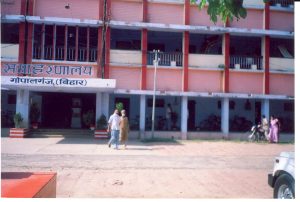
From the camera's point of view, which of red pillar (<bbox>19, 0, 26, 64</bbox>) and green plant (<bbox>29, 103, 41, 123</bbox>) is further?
green plant (<bbox>29, 103, 41, 123</bbox>)

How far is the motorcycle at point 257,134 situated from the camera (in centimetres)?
2048

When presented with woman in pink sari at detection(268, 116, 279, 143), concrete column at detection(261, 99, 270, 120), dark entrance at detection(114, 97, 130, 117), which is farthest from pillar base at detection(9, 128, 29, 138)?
concrete column at detection(261, 99, 270, 120)

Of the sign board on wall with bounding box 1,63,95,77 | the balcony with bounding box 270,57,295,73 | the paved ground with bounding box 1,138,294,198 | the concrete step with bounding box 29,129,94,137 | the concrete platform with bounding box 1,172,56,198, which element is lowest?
the paved ground with bounding box 1,138,294,198

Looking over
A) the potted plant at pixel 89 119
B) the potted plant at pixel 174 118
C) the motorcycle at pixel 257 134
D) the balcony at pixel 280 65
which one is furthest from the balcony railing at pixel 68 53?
the balcony at pixel 280 65

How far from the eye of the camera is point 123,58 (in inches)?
811

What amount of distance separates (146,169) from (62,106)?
608 inches

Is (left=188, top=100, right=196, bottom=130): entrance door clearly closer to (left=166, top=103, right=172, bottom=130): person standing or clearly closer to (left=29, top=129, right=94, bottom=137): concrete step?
(left=166, top=103, right=172, bottom=130): person standing

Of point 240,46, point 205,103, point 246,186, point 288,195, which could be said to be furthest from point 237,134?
point 288,195

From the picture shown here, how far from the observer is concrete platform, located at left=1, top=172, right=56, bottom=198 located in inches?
142

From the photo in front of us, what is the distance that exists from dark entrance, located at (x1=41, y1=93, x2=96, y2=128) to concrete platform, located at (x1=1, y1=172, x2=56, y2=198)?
19.6 metres

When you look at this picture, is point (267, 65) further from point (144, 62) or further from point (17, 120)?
point (17, 120)

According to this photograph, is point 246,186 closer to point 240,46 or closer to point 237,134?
point 237,134

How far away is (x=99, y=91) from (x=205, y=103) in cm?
874

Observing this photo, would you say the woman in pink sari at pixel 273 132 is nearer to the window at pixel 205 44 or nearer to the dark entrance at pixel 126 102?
the window at pixel 205 44
